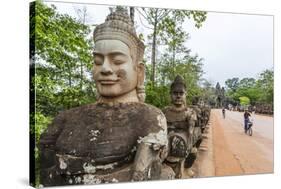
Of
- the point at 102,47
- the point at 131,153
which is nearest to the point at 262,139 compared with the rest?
the point at 131,153

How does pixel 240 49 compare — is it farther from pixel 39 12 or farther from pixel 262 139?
pixel 39 12

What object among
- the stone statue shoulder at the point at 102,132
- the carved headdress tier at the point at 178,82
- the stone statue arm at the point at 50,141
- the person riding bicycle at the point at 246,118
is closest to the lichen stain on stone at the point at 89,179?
the stone statue shoulder at the point at 102,132

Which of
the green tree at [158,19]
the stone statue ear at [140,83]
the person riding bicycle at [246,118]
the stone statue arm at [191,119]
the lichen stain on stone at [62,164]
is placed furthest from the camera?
the person riding bicycle at [246,118]

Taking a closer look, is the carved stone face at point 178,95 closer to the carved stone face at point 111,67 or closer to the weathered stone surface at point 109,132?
the weathered stone surface at point 109,132

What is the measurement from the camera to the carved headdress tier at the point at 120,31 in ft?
20.8

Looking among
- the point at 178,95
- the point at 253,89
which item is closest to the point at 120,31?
the point at 178,95

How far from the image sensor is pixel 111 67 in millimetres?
6258

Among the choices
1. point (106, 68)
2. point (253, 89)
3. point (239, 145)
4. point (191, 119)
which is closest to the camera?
point (106, 68)

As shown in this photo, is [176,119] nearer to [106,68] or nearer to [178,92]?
[178,92]

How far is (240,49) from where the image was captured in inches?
291

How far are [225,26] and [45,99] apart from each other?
2.62 m

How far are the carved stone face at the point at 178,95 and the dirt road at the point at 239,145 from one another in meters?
0.53

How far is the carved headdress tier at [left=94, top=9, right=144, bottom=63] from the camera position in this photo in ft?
20.8

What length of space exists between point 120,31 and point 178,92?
3.76 feet
